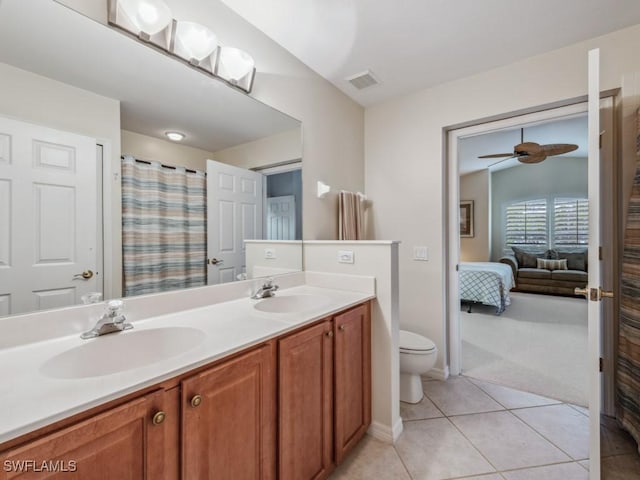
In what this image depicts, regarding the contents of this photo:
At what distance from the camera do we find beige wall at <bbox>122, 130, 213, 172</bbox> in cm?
125

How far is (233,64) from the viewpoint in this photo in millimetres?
1599

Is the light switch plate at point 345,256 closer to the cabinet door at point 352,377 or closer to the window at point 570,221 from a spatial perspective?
the cabinet door at point 352,377

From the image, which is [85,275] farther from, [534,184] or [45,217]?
[534,184]

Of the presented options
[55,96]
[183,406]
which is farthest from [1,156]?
[183,406]

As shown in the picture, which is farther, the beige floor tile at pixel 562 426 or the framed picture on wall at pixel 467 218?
the framed picture on wall at pixel 467 218

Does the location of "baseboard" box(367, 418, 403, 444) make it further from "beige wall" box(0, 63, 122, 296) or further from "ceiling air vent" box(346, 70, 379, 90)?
"ceiling air vent" box(346, 70, 379, 90)

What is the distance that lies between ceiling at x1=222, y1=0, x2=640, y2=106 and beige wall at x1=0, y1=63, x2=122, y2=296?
996mm

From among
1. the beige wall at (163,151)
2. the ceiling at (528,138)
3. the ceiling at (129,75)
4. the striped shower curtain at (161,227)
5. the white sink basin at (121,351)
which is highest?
the ceiling at (528,138)

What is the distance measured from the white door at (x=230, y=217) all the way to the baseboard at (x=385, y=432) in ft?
4.01

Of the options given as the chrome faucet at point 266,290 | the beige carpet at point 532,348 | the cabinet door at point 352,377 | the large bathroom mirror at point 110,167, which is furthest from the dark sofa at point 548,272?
the large bathroom mirror at point 110,167

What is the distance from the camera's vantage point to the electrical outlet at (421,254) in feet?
8.02

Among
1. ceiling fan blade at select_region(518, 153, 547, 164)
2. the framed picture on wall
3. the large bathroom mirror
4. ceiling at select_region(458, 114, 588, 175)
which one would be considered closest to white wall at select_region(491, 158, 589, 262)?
the framed picture on wall

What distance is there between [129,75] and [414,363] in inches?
89.2

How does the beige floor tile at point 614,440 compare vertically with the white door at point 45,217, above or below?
below
